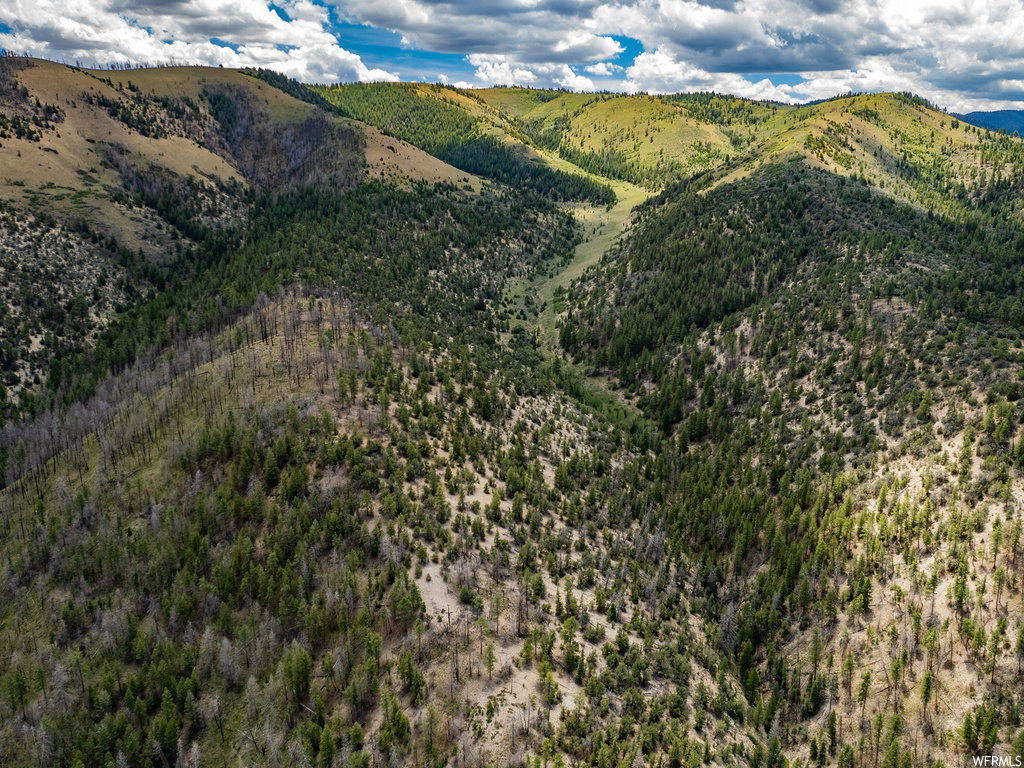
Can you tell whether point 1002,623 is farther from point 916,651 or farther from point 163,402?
point 163,402

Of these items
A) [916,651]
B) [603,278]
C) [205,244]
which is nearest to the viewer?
[916,651]

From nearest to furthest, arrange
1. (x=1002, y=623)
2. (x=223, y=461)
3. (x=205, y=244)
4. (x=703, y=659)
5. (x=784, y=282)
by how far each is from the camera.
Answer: (x=1002, y=623) < (x=703, y=659) < (x=223, y=461) < (x=784, y=282) < (x=205, y=244)

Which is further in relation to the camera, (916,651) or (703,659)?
(703,659)

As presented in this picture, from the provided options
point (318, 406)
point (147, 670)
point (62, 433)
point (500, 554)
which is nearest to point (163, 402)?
point (62, 433)

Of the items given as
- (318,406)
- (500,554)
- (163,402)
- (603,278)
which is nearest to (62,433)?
(163,402)

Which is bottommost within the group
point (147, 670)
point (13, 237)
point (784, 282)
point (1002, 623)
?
point (147, 670)

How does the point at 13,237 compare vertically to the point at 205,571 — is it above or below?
above
